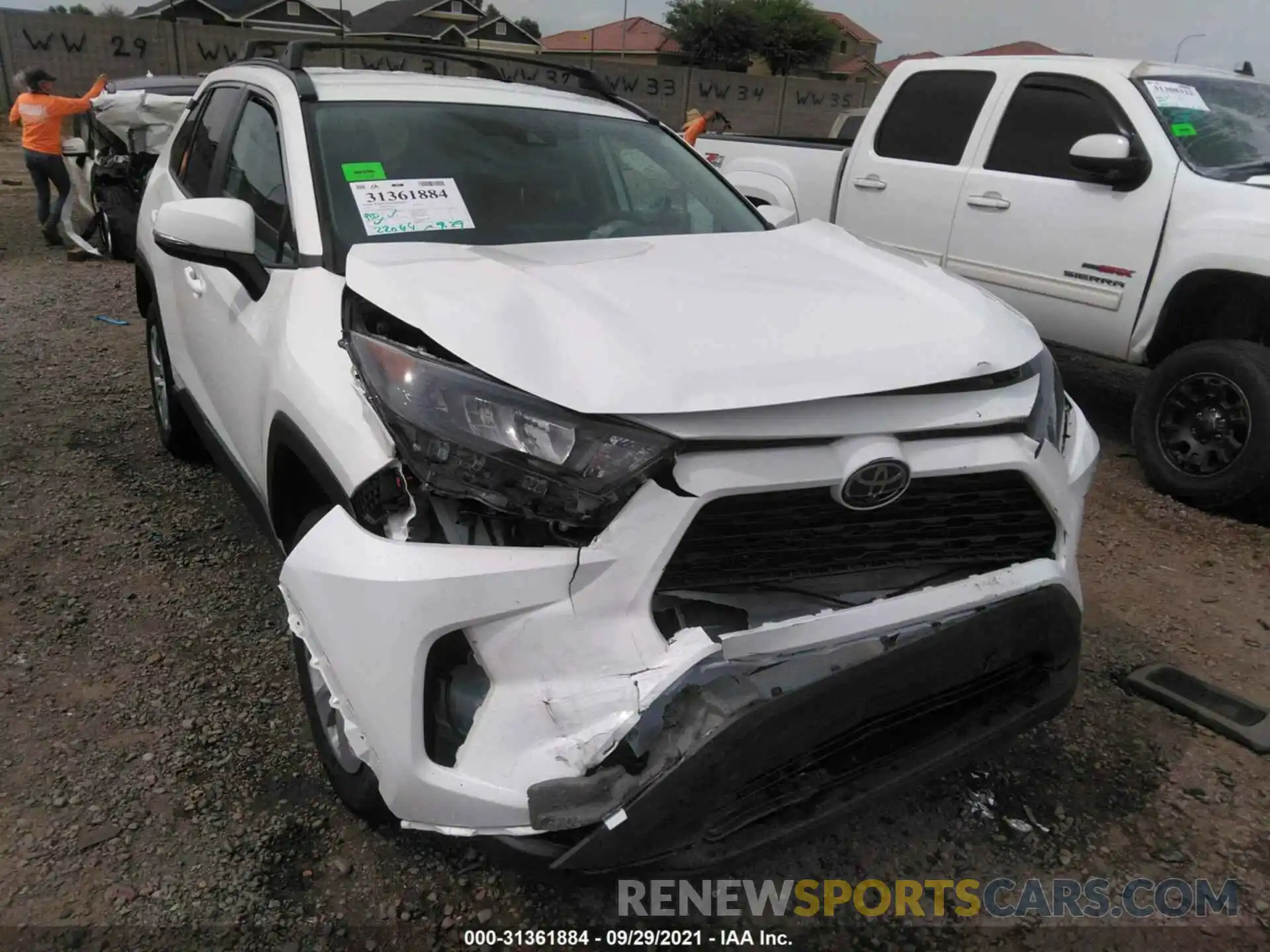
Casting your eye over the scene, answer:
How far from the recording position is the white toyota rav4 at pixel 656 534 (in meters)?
1.56

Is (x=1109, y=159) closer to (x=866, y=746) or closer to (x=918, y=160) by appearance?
(x=918, y=160)

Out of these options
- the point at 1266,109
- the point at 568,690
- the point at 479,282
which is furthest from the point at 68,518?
the point at 1266,109

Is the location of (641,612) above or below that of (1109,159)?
below

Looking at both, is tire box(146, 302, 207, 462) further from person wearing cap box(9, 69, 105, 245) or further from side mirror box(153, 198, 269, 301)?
person wearing cap box(9, 69, 105, 245)

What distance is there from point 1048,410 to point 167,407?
3.45 m

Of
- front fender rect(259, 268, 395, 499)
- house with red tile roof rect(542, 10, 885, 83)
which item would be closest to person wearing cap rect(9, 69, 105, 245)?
front fender rect(259, 268, 395, 499)

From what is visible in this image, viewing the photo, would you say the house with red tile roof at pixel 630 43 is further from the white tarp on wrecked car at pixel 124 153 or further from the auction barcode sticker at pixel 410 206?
the auction barcode sticker at pixel 410 206

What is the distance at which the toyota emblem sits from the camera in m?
1.66

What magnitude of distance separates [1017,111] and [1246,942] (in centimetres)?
429

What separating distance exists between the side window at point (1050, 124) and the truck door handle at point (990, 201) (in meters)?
0.15

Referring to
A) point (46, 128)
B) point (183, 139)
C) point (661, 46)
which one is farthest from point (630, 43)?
point (183, 139)

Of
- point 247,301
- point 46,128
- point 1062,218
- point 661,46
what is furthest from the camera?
point 661,46

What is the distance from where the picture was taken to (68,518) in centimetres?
363

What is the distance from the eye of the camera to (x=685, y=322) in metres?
1.84
